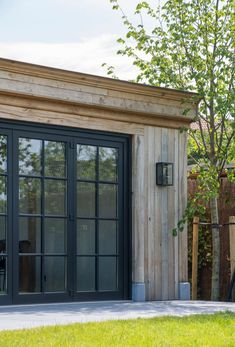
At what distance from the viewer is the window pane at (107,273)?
8297 mm

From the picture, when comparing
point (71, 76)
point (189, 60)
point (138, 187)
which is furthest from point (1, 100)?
point (189, 60)

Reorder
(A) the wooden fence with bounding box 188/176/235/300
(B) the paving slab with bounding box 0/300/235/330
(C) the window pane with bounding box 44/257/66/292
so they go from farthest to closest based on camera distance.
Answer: (A) the wooden fence with bounding box 188/176/235/300, (C) the window pane with bounding box 44/257/66/292, (B) the paving slab with bounding box 0/300/235/330

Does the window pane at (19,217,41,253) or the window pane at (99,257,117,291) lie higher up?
the window pane at (19,217,41,253)

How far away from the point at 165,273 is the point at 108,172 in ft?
4.89

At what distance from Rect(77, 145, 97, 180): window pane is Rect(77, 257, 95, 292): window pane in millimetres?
957

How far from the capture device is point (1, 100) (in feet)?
24.3

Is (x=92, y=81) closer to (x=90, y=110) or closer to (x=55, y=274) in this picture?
(x=90, y=110)

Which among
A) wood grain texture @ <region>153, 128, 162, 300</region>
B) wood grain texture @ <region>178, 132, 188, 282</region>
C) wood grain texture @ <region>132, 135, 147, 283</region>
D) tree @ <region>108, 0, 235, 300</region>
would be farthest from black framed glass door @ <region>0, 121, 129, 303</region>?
tree @ <region>108, 0, 235, 300</region>

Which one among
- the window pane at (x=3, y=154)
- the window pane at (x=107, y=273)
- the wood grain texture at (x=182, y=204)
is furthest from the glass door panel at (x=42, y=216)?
the wood grain texture at (x=182, y=204)

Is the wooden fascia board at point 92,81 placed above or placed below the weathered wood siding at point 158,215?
above

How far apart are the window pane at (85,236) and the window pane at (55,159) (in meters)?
0.64

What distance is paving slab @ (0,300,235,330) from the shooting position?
19.4 ft

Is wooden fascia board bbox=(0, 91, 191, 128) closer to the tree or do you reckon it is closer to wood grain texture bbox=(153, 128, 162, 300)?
wood grain texture bbox=(153, 128, 162, 300)

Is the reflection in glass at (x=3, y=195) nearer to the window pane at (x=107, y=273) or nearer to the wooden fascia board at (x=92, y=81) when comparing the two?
the wooden fascia board at (x=92, y=81)
